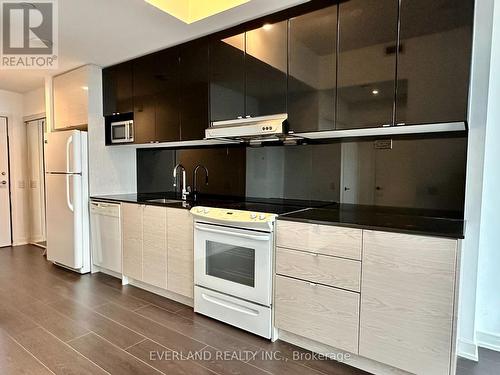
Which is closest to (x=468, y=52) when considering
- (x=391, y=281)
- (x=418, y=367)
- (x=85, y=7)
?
(x=391, y=281)

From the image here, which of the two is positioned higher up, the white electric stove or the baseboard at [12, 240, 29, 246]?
the white electric stove

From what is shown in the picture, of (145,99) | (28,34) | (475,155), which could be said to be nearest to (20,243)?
(145,99)

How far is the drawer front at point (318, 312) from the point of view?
1.80 meters

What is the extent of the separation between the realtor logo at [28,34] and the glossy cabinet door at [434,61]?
7.54 feet

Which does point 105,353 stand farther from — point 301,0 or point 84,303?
point 301,0

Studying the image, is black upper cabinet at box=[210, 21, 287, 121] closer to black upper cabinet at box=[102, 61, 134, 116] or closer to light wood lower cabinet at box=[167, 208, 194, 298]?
light wood lower cabinet at box=[167, 208, 194, 298]

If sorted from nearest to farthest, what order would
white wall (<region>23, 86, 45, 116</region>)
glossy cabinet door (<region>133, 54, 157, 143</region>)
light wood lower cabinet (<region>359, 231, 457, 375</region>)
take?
light wood lower cabinet (<region>359, 231, 457, 375</region>), glossy cabinet door (<region>133, 54, 157, 143</region>), white wall (<region>23, 86, 45, 116</region>)

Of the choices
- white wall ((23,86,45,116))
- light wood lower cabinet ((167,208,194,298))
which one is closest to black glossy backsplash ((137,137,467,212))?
light wood lower cabinet ((167,208,194,298))

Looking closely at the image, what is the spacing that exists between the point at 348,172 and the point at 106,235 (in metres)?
2.57

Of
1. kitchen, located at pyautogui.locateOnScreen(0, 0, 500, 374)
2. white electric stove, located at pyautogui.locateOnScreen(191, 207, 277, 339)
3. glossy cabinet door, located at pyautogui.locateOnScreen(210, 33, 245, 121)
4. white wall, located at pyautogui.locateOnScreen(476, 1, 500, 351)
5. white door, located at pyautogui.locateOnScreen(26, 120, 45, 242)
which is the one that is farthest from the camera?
white door, located at pyautogui.locateOnScreen(26, 120, 45, 242)

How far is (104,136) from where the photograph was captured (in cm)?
362

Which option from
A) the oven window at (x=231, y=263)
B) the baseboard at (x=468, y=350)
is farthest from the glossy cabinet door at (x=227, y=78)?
the baseboard at (x=468, y=350)

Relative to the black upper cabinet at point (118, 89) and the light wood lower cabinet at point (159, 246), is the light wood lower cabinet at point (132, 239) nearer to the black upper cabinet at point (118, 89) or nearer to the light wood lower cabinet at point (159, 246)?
the light wood lower cabinet at point (159, 246)

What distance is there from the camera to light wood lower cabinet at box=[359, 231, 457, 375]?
1.53 metres
